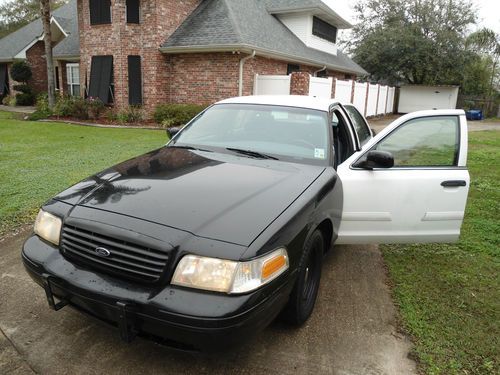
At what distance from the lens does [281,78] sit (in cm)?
1502

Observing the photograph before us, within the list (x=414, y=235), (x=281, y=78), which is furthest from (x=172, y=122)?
(x=414, y=235)

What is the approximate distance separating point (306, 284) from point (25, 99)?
79.1ft

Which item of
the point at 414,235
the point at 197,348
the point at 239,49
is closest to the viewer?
the point at 197,348

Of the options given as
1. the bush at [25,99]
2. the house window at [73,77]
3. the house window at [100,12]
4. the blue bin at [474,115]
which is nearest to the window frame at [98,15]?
the house window at [100,12]

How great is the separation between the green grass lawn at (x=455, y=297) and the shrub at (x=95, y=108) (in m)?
13.9

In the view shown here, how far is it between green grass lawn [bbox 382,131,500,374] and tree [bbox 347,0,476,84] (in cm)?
2479

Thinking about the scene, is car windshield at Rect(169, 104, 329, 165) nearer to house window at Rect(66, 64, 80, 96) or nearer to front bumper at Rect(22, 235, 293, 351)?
front bumper at Rect(22, 235, 293, 351)

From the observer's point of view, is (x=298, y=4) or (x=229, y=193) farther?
(x=298, y=4)

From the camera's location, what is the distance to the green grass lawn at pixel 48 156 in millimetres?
5434

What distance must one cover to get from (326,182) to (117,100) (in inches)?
558

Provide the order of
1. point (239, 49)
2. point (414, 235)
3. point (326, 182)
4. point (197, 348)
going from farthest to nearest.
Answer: point (239, 49)
point (414, 235)
point (326, 182)
point (197, 348)

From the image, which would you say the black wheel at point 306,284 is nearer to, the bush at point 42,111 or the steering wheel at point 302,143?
the steering wheel at point 302,143

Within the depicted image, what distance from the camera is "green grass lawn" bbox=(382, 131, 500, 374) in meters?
2.70

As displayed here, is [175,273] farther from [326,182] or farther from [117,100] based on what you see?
[117,100]
